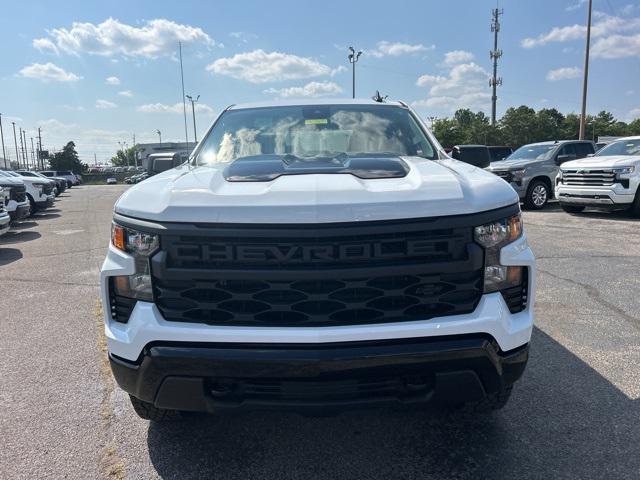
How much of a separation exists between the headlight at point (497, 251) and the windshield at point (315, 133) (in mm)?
1274

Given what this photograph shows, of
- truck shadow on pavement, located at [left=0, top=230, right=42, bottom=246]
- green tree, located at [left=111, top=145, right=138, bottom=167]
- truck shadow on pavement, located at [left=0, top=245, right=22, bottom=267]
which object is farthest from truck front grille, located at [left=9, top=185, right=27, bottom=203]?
green tree, located at [left=111, top=145, right=138, bottom=167]

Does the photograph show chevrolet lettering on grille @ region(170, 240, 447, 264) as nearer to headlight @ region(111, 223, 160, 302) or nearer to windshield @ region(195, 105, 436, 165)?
headlight @ region(111, 223, 160, 302)

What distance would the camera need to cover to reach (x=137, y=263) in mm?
2201

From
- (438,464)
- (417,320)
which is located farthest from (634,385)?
(417,320)

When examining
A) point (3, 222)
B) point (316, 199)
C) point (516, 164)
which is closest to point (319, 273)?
point (316, 199)

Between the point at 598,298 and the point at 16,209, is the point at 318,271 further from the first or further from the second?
the point at 16,209

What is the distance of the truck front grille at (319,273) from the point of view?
2.07 meters

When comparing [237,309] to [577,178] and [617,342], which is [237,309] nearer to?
[617,342]

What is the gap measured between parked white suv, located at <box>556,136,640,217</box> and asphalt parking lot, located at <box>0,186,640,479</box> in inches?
289

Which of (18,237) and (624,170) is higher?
(624,170)

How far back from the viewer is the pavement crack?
179 inches

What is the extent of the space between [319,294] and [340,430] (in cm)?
112

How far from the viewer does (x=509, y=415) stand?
2939 millimetres

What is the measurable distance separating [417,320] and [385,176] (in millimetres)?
721
